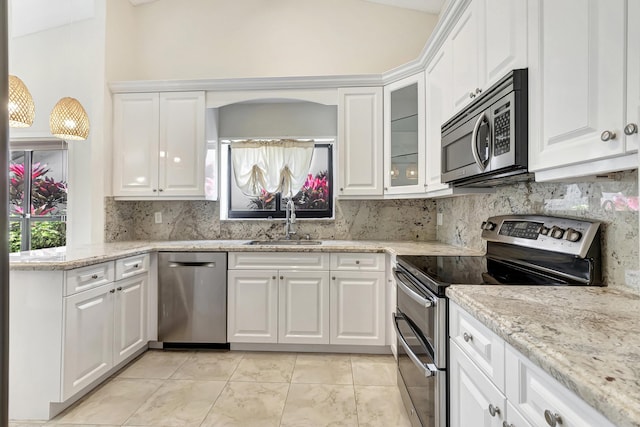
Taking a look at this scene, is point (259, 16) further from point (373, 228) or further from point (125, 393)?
point (125, 393)

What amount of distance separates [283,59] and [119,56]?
1.53m

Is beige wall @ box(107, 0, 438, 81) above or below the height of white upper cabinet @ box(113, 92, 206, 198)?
above

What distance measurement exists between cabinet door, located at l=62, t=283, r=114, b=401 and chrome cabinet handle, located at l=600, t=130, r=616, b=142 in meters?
2.47

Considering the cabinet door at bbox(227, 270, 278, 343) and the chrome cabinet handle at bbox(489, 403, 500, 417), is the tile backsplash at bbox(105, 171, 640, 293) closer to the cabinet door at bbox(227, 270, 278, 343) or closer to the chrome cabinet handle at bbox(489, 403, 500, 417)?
the cabinet door at bbox(227, 270, 278, 343)

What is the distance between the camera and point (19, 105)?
1.87 m

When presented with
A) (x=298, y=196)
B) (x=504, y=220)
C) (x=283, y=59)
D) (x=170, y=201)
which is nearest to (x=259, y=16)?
(x=283, y=59)

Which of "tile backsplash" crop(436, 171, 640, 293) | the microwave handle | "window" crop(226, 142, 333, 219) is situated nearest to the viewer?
"tile backsplash" crop(436, 171, 640, 293)

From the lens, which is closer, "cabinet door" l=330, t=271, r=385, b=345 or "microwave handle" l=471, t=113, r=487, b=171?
"microwave handle" l=471, t=113, r=487, b=171

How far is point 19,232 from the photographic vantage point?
2996 millimetres

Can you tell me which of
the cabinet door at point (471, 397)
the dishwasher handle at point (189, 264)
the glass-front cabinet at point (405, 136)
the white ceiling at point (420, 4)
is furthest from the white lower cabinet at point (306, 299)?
the white ceiling at point (420, 4)

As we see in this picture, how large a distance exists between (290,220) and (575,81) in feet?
8.12

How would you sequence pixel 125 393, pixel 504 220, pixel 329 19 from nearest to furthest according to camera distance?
1. pixel 504 220
2. pixel 125 393
3. pixel 329 19

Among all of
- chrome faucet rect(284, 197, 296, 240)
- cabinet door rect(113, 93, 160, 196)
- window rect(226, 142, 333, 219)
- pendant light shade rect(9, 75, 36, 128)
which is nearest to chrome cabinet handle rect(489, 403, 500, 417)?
chrome faucet rect(284, 197, 296, 240)

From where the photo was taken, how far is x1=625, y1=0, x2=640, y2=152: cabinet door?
0.77 metres
